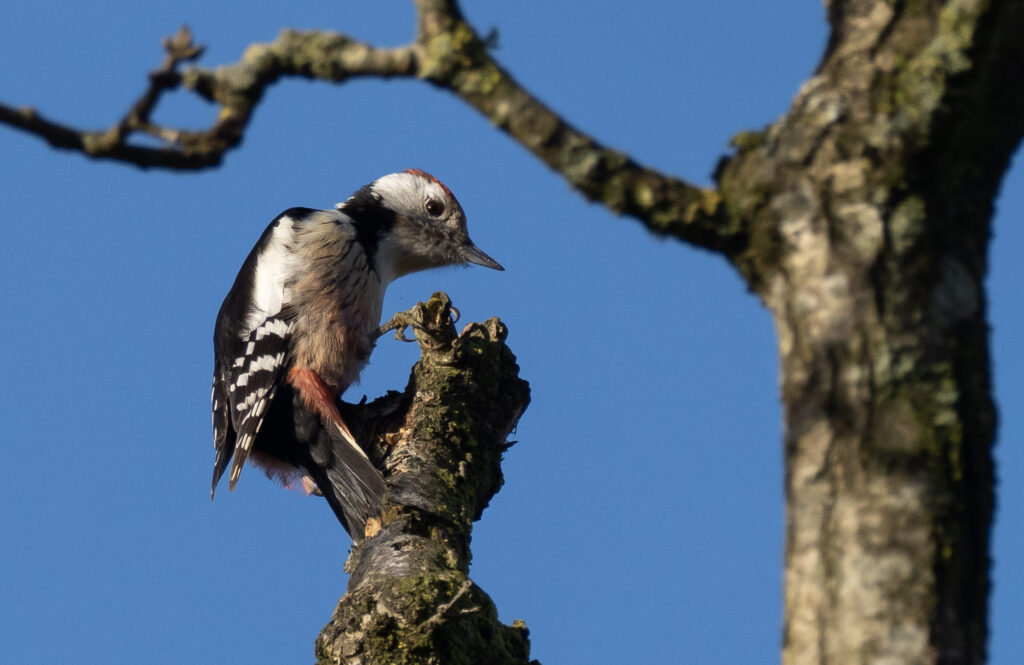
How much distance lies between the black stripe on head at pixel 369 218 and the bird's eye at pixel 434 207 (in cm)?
21

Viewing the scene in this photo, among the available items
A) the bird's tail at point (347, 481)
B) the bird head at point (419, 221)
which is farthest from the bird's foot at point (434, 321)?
the bird head at point (419, 221)

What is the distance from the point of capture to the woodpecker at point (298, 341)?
461 cm

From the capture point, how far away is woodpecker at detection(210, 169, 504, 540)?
181 inches

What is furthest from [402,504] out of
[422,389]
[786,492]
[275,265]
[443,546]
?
[786,492]

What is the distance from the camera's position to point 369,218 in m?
5.71

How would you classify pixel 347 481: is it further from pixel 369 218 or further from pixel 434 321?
pixel 369 218

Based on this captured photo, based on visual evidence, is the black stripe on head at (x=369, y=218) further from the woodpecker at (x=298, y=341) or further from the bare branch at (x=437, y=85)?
the bare branch at (x=437, y=85)

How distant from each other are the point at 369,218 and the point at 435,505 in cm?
242

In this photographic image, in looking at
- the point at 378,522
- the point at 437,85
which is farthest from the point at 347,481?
the point at 437,85

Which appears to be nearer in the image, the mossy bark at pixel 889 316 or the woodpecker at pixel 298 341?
the mossy bark at pixel 889 316

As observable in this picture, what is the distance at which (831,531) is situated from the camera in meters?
1.54

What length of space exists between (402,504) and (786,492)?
7.36 feet

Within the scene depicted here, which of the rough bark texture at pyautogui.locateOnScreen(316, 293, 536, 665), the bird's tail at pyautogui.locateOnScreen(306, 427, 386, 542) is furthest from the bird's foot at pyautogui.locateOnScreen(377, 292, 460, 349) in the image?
the bird's tail at pyautogui.locateOnScreen(306, 427, 386, 542)

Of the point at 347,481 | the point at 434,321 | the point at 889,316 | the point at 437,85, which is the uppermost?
the point at 434,321
